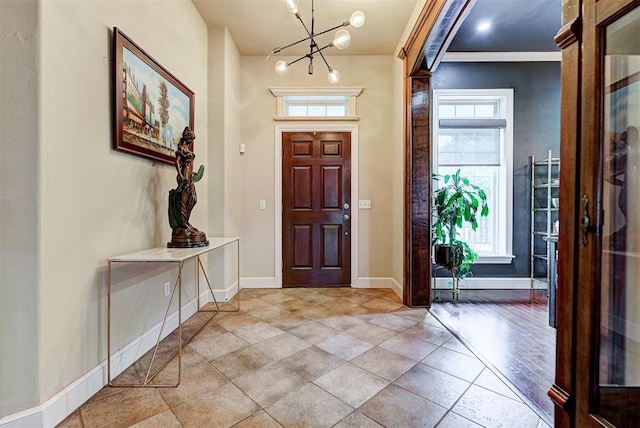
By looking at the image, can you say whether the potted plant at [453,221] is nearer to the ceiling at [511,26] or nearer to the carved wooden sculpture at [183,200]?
the ceiling at [511,26]

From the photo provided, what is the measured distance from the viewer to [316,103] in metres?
3.96

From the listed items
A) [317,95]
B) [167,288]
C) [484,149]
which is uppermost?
[317,95]

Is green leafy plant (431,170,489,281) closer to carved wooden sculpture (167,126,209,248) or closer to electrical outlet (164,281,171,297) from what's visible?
carved wooden sculpture (167,126,209,248)

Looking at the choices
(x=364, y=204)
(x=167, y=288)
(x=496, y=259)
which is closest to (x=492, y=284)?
(x=496, y=259)

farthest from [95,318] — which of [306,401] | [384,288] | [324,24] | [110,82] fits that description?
[324,24]

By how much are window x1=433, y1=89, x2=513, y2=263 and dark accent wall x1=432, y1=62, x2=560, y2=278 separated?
9cm

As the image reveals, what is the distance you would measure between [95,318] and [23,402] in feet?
1.47

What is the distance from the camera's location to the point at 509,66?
3.81 meters

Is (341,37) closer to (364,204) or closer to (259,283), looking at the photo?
(364,204)

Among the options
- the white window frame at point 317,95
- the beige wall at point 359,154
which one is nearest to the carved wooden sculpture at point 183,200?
the beige wall at point 359,154

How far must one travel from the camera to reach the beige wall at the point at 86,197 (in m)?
1.42

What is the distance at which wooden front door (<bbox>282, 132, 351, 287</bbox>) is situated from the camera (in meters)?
3.84

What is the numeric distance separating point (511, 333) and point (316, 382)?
1.83 m

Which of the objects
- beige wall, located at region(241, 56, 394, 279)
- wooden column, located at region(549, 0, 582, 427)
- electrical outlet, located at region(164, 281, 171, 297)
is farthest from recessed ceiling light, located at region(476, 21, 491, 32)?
electrical outlet, located at region(164, 281, 171, 297)
